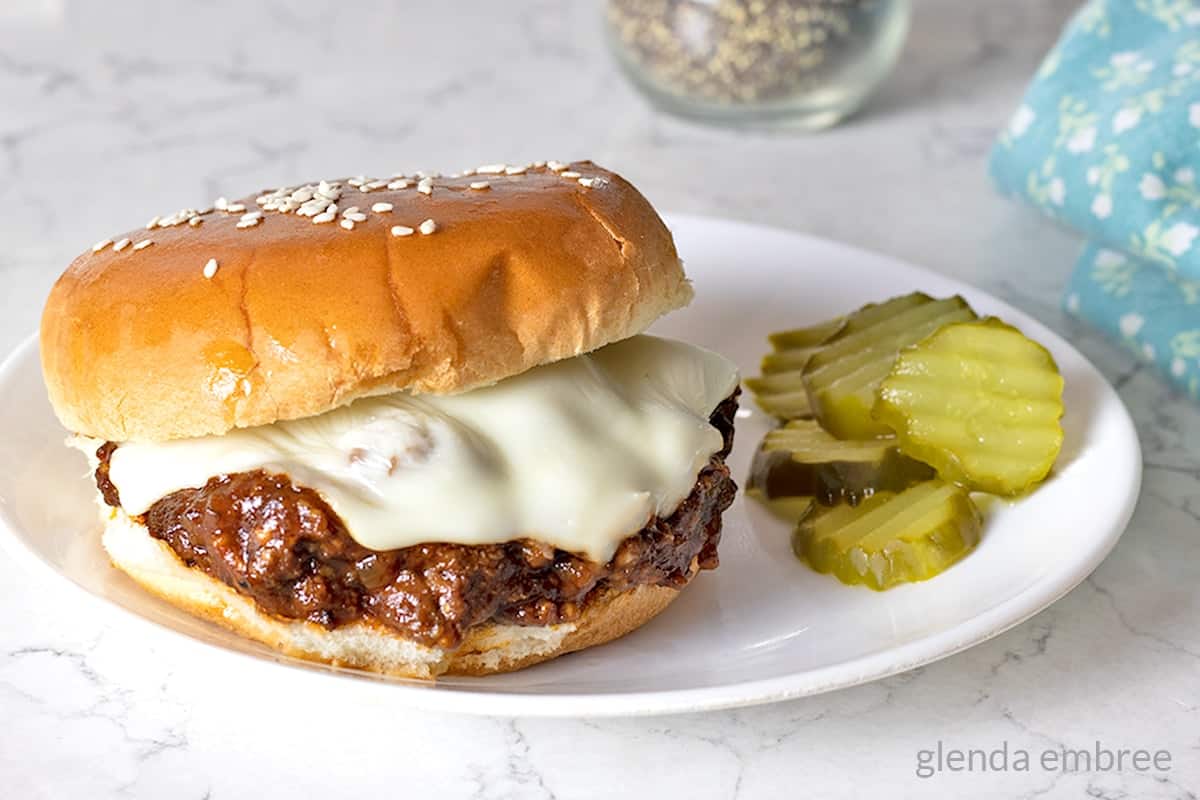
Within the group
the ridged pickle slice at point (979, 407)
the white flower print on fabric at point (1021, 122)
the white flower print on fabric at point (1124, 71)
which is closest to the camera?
the ridged pickle slice at point (979, 407)

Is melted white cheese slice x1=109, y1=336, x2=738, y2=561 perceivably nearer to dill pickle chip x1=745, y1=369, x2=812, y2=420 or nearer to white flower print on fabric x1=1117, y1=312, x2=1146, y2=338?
dill pickle chip x1=745, y1=369, x2=812, y2=420

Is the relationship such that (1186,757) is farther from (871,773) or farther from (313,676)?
(313,676)

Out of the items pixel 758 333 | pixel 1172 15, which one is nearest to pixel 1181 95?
pixel 1172 15

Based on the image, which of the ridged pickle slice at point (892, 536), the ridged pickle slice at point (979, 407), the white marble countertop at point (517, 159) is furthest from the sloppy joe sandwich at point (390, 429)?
the ridged pickle slice at point (979, 407)

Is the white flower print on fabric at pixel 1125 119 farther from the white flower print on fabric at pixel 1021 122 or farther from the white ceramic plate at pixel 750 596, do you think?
the white ceramic plate at pixel 750 596

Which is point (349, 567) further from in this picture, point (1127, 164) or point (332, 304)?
point (1127, 164)

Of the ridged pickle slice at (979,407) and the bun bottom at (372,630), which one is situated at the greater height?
the ridged pickle slice at (979,407)
